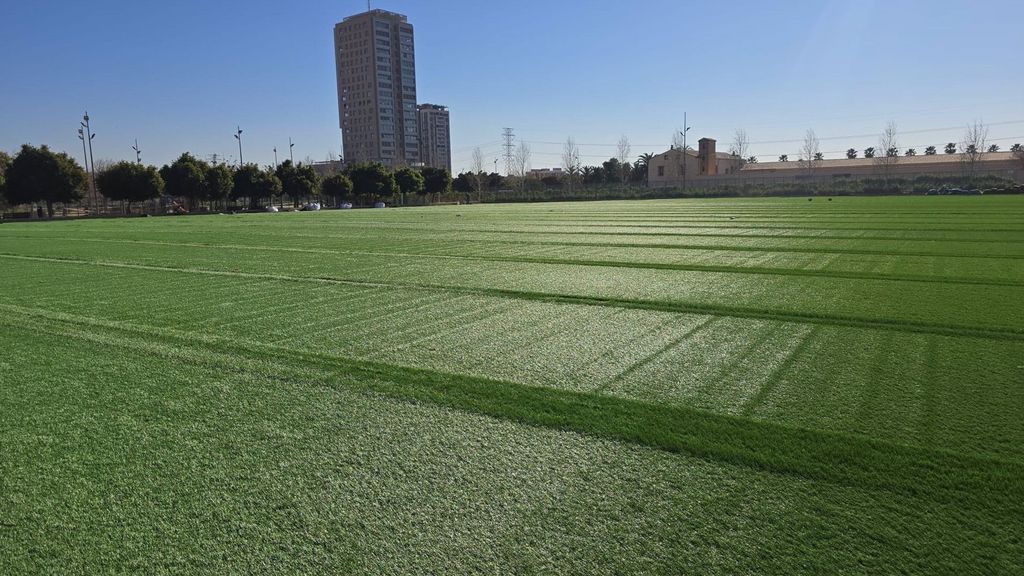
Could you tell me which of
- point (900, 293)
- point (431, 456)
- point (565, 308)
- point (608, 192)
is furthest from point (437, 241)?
point (608, 192)

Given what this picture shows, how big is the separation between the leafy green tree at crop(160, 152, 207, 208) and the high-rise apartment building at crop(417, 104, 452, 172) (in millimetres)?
108565

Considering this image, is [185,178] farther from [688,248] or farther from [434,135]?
[434,135]

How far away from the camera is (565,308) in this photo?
655 centimetres

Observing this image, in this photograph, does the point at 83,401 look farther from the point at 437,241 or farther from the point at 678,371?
the point at 437,241

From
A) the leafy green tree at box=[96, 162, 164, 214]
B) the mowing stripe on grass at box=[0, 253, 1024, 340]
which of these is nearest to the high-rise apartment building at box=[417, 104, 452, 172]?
the leafy green tree at box=[96, 162, 164, 214]

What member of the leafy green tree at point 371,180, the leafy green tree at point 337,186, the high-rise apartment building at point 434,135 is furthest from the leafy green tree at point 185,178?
the high-rise apartment building at point 434,135

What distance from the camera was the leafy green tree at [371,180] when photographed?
6344cm

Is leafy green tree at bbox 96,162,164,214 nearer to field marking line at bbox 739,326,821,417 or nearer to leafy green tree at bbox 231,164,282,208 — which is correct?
leafy green tree at bbox 231,164,282,208

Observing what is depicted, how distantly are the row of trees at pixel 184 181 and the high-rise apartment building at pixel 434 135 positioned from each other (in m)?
92.6

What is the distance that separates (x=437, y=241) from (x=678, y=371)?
11.4m

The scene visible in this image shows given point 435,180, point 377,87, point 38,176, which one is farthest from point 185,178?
point 377,87

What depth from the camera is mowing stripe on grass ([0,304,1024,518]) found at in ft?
8.59

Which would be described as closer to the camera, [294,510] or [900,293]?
[294,510]

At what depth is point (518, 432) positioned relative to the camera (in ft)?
10.5
